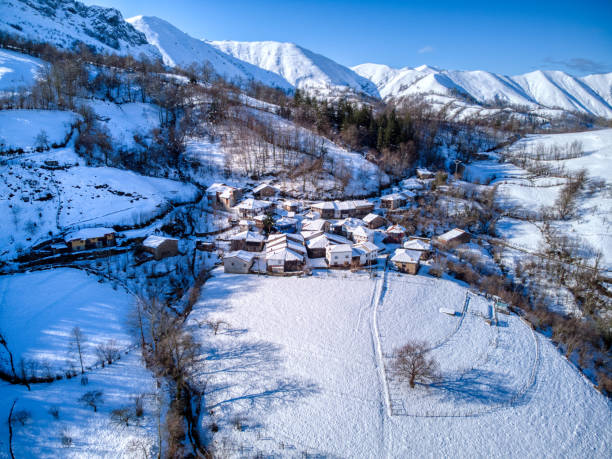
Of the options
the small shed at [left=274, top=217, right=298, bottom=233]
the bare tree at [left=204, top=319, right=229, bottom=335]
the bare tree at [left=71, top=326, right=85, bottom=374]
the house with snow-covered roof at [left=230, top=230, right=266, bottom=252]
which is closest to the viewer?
the bare tree at [left=71, top=326, right=85, bottom=374]

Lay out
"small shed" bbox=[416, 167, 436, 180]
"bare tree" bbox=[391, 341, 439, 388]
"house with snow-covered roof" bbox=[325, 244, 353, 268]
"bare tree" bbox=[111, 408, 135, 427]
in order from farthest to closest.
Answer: "small shed" bbox=[416, 167, 436, 180] → "house with snow-covered roof" bbox=[325, 244, 353, 268] → "bare tree" bbox=[391, 341, 439, 388] → "bare tree" bbox=[111, 408, 135, 427]

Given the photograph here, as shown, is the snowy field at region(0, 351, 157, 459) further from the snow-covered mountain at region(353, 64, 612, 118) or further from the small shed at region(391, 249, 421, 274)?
the snow-covered mountain at region(353, 64, 612, 118)

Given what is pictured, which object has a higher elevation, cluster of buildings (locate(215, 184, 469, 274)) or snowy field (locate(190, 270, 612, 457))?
cluster of buildings (locate(215, 184, 469, 274))

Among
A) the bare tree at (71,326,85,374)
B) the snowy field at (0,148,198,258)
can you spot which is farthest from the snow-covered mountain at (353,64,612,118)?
the bare tree at (71,326,85,374)

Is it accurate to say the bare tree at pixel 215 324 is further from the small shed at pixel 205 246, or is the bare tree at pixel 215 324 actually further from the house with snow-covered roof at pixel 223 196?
the house with snow-covered roof at pixel 223 196

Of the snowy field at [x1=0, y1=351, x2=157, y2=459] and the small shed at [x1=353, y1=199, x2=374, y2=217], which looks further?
the small shed at [x1=353, y1=199, x2=374, y2=217]

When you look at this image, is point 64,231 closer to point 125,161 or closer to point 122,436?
point 125,161

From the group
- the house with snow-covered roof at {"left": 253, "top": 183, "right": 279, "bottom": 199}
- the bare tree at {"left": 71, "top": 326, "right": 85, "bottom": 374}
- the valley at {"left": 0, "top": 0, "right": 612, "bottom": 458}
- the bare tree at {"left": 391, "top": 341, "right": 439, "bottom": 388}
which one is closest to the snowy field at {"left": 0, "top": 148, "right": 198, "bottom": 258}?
the valley at {"left": 0, "top": 0, "right": 612, "bottom": 458}

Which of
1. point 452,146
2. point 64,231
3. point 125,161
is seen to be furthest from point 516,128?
point 64,231

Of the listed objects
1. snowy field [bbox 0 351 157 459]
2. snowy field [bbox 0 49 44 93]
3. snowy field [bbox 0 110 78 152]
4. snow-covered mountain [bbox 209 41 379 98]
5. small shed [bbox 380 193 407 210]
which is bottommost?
snowy field [bbox 0 351 157 459]

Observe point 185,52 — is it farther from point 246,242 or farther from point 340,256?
point 340,256
